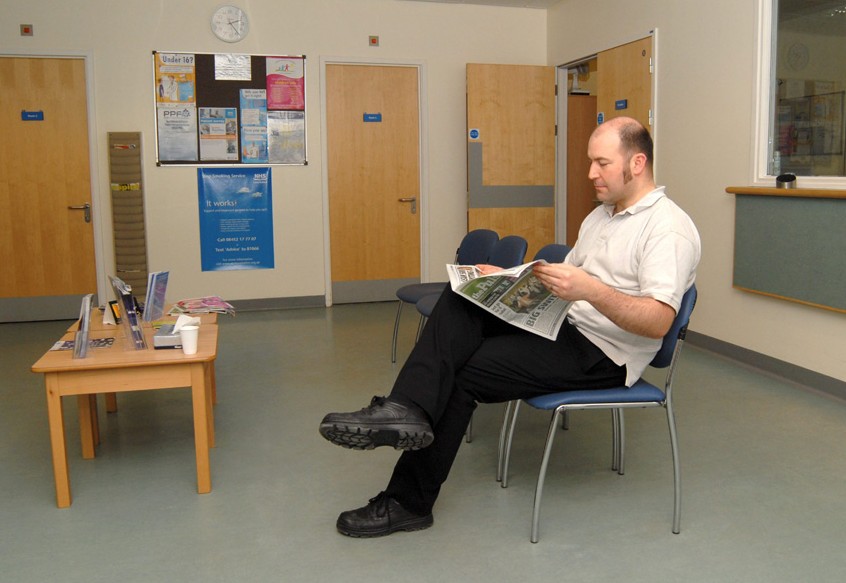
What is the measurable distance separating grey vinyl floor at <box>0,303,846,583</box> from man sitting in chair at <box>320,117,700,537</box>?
204mm

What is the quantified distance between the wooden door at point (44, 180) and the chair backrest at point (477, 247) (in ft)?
11.0

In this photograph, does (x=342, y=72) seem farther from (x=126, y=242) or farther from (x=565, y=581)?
(x=565, y=581)

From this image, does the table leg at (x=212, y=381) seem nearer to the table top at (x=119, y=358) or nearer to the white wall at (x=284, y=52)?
the table top at (x=119, y=358)

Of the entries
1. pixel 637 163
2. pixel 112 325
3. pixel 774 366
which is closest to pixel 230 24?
pixel 112 325

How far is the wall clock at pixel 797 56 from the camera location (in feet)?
13.9

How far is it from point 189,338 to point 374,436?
905 mm

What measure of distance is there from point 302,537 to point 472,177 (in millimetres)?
4875

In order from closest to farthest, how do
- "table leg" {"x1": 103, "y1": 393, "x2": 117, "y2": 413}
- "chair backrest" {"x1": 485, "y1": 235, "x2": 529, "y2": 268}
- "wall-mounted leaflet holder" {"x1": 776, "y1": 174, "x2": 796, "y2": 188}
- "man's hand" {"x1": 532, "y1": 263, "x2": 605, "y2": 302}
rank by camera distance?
1. "man's hand" {"x1": 532, "y1": 263, "x2": 605, "y2": 302}
2. "table leg" {"x1": 103, "y1": 393, "x2": 117, "y2": 413}
3. "chair backrest" {"x1": 485, "y1": 235, "x2": 529, "y2": 268}
4. "wall-mounted leaflet holder" {"x1": 776, "y1": 174, "x2": 796, "y2": 188}

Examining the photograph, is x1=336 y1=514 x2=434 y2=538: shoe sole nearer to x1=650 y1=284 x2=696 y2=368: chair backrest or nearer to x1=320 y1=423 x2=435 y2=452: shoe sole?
x1=320 y1=423 x2=435 y2=452: shoe sole

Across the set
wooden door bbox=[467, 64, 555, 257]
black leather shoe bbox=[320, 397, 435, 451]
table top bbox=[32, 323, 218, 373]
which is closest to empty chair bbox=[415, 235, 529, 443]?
table top bbox=[32, 323, 218, 373]

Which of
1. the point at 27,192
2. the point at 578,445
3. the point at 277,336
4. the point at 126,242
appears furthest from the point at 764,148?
the point at 27,192

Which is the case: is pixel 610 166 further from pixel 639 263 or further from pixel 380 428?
pixel 380 428

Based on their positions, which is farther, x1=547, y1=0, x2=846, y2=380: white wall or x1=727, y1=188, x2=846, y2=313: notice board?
x1=547, y1=0, x2=846, y2=380: white wall

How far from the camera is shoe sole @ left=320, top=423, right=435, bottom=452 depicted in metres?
2.21
